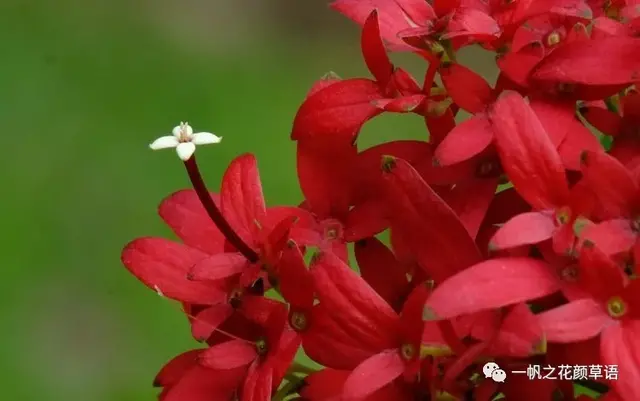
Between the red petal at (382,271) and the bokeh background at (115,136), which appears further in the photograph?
the bokeh background at (115,136)

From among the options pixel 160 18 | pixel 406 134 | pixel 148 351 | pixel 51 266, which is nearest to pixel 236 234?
pixel 148 351

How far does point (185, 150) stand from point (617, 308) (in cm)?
22

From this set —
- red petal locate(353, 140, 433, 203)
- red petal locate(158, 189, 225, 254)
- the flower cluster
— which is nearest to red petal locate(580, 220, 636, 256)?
the flower cluster

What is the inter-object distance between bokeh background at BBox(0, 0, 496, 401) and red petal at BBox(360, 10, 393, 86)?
1.03 meters

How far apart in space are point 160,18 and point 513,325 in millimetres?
1702

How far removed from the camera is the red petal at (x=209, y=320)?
0.43 meters

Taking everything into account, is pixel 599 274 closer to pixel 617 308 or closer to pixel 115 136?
pixel 617 308

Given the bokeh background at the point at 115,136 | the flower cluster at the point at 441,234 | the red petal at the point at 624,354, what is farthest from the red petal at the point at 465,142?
the bokeh background at the point at 115,136

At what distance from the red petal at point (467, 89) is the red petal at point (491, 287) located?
10 cm

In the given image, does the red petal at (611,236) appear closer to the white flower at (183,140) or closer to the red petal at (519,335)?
the red petal at (519,335)

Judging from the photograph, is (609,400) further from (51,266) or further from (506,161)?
(51,266)

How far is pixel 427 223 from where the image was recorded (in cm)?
39

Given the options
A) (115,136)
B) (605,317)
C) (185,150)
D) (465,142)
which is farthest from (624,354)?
(115,136)

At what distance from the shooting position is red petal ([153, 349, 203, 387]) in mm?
461
